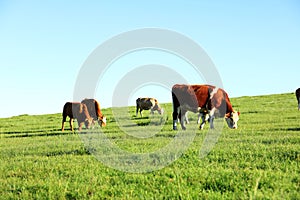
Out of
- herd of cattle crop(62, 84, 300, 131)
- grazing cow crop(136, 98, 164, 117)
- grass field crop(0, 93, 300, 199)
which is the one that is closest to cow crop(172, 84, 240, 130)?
herd of cattle crop(62, 84, 300, 131)

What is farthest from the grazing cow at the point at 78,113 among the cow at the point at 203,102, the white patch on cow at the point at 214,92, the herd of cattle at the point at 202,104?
the white patch on cow at the point at 214,92

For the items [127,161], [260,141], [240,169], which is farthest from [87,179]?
[260,141]

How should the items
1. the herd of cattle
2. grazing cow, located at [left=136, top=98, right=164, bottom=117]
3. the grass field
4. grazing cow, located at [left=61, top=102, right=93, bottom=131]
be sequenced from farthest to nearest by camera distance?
grazing cow, located at [left=136, top=98, right=164, bottom=117] → grazing cow, located at [left=61, top=102, right=93, bottom=131] → the herd of cattle → the grass field

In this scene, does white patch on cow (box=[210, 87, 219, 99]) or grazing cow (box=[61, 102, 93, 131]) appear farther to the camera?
grazing cow (box=[61, 102, 93, 131])

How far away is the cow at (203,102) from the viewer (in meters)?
18.5

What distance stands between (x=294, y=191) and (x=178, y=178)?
246 cm

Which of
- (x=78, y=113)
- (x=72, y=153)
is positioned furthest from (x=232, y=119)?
(x=78, y=113)

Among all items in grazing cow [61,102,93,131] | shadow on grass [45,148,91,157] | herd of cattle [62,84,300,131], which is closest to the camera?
shadow on grass [45,148,91,157]

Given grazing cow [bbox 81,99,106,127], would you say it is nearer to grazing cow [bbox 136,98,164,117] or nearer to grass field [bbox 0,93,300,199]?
grazing cow [bbox 136,98,164,117]

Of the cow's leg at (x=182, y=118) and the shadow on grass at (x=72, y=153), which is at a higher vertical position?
the cow's leg at (x=182, y=118)

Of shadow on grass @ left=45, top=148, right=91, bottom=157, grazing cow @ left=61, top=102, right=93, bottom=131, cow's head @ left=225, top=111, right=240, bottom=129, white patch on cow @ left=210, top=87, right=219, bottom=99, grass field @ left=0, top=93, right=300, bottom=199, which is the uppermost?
white patch on cow @ left=210, top=87, right=219, bottom=99

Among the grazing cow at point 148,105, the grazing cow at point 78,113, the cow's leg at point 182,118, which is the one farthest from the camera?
the grazing cow at point 148,105

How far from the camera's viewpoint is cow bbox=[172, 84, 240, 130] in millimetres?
18453

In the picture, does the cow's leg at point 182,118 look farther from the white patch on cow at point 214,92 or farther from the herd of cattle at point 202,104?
the white patch on cow at point 214,92
